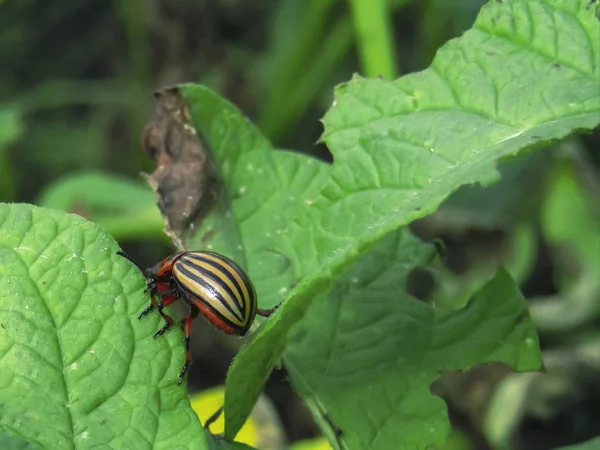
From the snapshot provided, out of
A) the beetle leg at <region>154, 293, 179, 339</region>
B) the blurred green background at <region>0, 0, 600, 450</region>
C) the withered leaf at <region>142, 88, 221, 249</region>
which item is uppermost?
the withered leaf at <region>142, 88, 221, 249</region>

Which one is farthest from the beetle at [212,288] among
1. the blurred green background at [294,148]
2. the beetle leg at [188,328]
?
the blurred green background at [294,148]

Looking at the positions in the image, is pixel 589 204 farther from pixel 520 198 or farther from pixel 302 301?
pixel 302 301

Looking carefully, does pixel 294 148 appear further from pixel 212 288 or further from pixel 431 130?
pixel 431 130

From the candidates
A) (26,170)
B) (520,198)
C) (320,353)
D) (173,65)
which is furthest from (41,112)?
(320,353)

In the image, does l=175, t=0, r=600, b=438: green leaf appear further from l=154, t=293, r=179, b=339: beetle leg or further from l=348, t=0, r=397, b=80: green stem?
l=348, t=0, r=397, b=80: green stem

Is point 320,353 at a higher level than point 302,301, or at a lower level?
lower

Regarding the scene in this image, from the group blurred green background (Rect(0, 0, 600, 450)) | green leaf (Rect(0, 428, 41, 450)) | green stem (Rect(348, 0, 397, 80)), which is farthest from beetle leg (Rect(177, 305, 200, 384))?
green stem (Rect(348, 0, 397, 80))
